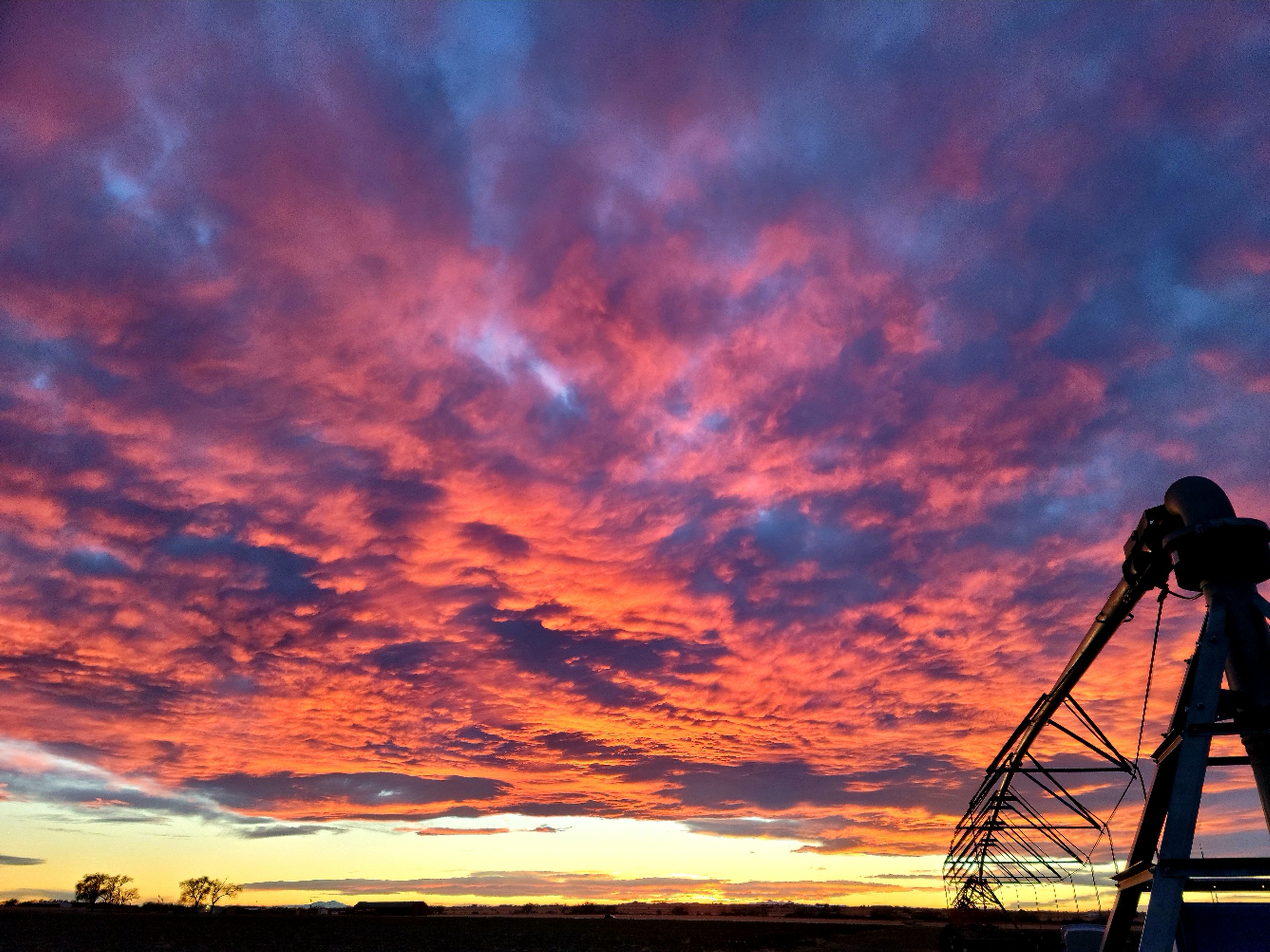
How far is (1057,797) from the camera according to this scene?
19.0m

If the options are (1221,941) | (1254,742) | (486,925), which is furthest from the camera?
(486,925)

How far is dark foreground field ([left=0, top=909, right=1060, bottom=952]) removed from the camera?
61531 mm

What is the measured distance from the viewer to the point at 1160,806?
29.6 feet

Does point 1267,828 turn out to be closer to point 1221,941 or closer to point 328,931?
point 1221,941

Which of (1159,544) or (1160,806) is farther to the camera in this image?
(1159,544)

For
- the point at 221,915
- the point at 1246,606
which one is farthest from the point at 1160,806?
the point at 221,915

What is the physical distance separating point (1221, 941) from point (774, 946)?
69.2 metres

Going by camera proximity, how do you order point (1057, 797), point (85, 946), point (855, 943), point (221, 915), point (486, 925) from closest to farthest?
1. point (1057, 797)
2. point (85, 946)
3. point (855, 943)
4. point (486, 925)
5. point (221, 915)

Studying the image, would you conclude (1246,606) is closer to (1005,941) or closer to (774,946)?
(1005,941)

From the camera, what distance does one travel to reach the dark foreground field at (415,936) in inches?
2422

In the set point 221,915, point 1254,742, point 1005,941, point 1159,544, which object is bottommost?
point 221,915

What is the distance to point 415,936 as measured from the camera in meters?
80.4

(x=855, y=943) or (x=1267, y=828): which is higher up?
(x=1267, y=828)

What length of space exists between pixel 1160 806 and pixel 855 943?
8036 centimetres
